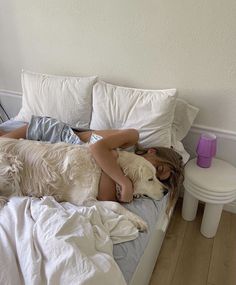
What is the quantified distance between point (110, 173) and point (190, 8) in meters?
1.02

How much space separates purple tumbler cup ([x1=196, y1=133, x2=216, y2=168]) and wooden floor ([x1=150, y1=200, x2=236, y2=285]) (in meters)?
0.47

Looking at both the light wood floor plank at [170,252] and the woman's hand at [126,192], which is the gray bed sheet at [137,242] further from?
the light wood floor plank at [170,252]

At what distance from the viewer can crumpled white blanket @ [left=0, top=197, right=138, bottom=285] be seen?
85 cm

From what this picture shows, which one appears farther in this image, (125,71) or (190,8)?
(125,71)

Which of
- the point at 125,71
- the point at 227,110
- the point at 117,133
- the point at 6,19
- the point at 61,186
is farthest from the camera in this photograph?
the point at 6,19

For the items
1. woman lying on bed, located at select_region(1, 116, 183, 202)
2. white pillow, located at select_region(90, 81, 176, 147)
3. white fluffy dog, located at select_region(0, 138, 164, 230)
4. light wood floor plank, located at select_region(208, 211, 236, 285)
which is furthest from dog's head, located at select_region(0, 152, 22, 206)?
light wood floor plank, located at select_region(208, 211, 236, 285)

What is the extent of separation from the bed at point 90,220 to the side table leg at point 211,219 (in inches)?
13.3

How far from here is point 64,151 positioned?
133 centimetres

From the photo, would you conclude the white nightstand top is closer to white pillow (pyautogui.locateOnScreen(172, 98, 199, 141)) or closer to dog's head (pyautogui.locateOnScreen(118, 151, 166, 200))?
white pillow (pyautogui.locateOnScreen(172, 98, 199, 141))

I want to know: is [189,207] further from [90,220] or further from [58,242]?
[58,242]

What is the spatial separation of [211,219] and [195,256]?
243 millimetres

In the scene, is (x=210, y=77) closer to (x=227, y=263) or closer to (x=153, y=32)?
(x=153, y=32)

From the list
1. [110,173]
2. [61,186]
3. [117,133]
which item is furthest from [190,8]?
[61,186]

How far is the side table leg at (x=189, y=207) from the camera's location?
1.77m
